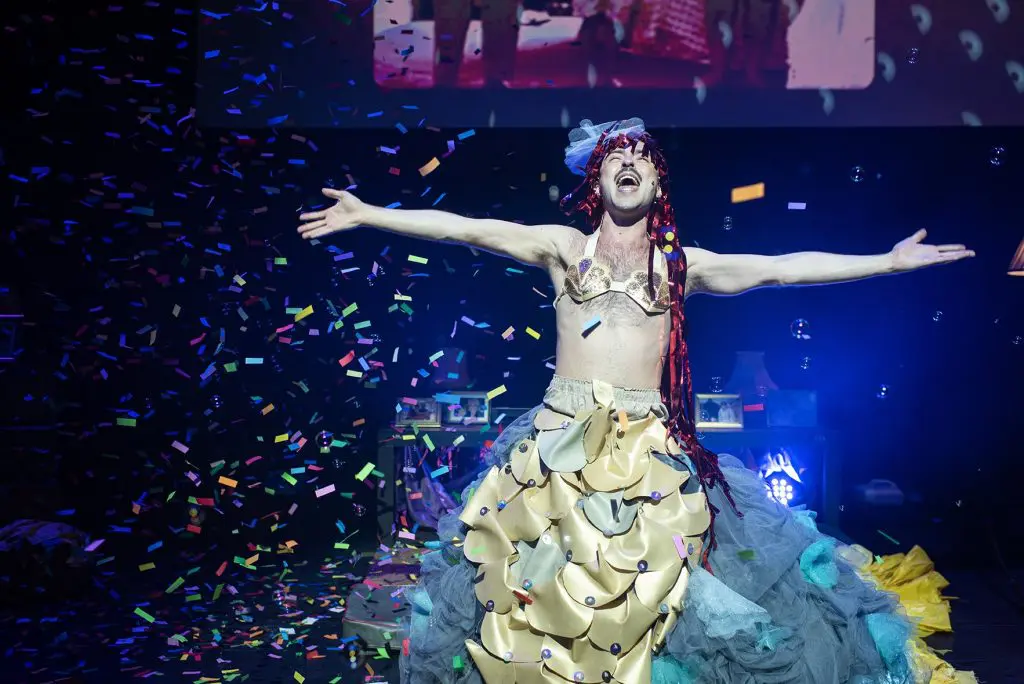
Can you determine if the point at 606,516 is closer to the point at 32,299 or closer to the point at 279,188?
the point at 279,188

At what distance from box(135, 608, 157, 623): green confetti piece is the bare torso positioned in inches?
86.9

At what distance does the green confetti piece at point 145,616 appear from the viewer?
11.7ft

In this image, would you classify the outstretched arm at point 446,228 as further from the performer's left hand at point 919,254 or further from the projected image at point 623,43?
the projected image at point 623,43

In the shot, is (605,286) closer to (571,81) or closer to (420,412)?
(571,81)

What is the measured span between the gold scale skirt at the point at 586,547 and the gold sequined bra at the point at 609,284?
0.29m

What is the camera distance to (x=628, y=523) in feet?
6.84

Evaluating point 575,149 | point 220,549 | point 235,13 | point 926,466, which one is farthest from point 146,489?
point 926,466

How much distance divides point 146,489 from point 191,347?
0.75 metres

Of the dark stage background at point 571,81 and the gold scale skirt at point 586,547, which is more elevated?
the dark stage background at point 571,81

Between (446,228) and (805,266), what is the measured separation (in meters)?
1.05

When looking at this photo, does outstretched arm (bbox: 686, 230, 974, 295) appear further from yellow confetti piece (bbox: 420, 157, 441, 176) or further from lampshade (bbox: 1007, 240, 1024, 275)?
yellow confetti piece (bbox: 420, 157, 441, 176)

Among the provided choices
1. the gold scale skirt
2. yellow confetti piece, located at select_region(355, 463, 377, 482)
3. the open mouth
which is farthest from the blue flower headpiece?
yellow confetti piece, located at select_region(355, 463, 377, 482)

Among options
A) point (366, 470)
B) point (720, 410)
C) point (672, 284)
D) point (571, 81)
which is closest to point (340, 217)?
point (672, 284)

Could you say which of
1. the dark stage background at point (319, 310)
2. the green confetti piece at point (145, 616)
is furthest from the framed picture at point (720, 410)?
the green confetti piece at point (145, 616)
